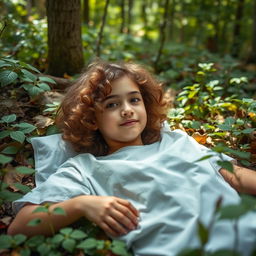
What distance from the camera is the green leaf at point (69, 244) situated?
1717 millimetres

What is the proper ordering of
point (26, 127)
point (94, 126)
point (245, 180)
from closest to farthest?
point (245, 180)
point (94, 126)
point (26, 127)

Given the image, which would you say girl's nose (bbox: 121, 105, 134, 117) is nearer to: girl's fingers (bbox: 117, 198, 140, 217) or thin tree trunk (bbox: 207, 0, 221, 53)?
girl's fingers (bbox: 117, 198, 140, 217)

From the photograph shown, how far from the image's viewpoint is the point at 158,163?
7.04 ft

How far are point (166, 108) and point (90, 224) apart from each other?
1329mm

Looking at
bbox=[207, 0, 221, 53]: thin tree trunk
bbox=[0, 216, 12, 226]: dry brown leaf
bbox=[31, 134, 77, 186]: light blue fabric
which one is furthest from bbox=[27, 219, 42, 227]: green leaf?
bbox=[207, 0, 221, 53]: thin tree trunk

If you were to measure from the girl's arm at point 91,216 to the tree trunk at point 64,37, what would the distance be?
2.24m

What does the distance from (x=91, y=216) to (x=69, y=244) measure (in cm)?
23

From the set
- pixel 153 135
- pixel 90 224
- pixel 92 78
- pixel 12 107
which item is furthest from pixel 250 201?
pixel 12 107

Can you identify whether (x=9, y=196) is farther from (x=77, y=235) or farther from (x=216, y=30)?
(x=216, y=30)

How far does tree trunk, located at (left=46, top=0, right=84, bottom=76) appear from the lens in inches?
140

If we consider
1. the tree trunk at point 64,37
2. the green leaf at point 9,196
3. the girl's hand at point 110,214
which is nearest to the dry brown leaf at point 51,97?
the tree trunk at point 64,37

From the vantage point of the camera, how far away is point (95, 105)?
2.42 meters

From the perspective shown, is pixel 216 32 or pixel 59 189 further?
pixel 216 32

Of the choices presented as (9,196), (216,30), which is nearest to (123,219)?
(9,196)
